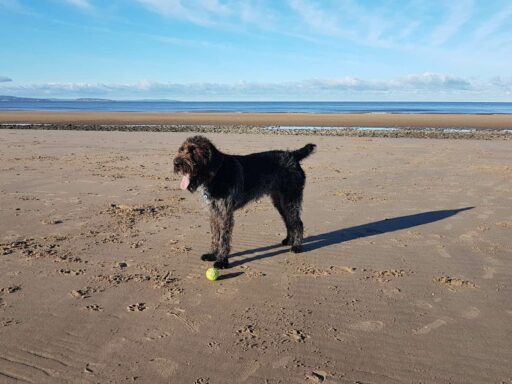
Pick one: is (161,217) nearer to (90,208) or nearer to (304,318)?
(90,208)

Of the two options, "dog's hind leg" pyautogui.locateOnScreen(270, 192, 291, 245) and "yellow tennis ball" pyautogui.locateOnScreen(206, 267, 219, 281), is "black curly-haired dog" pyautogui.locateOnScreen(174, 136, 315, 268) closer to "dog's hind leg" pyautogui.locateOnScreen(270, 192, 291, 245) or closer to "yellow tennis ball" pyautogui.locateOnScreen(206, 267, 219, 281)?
"dog's hind leg" pyautogui.locateOnScreen(270, 192, 291, 245)

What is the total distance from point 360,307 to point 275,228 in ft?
10.2

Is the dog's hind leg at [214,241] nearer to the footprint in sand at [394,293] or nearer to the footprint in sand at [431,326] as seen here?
the footprint in sand at [394,293]

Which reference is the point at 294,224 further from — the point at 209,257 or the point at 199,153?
the point at 199,153

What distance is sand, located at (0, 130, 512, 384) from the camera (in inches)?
143

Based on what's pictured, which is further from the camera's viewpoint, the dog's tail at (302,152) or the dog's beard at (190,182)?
the dog's tail at (302,152)

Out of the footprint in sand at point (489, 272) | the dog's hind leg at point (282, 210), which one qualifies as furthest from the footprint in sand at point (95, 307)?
the footprint in sand at point (489, 272)

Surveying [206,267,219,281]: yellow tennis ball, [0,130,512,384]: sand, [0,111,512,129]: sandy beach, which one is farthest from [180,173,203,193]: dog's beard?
[0,111,512,129]: sandy beach

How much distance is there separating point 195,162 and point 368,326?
2924mm

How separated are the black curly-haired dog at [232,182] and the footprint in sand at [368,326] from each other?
2.13 meters

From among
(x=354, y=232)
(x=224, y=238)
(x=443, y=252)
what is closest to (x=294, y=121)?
(x=354, y=232)

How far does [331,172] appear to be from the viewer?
1328 cm

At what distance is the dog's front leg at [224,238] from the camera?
19.2 feet

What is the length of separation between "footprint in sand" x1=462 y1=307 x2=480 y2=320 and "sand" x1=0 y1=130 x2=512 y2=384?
2cm
